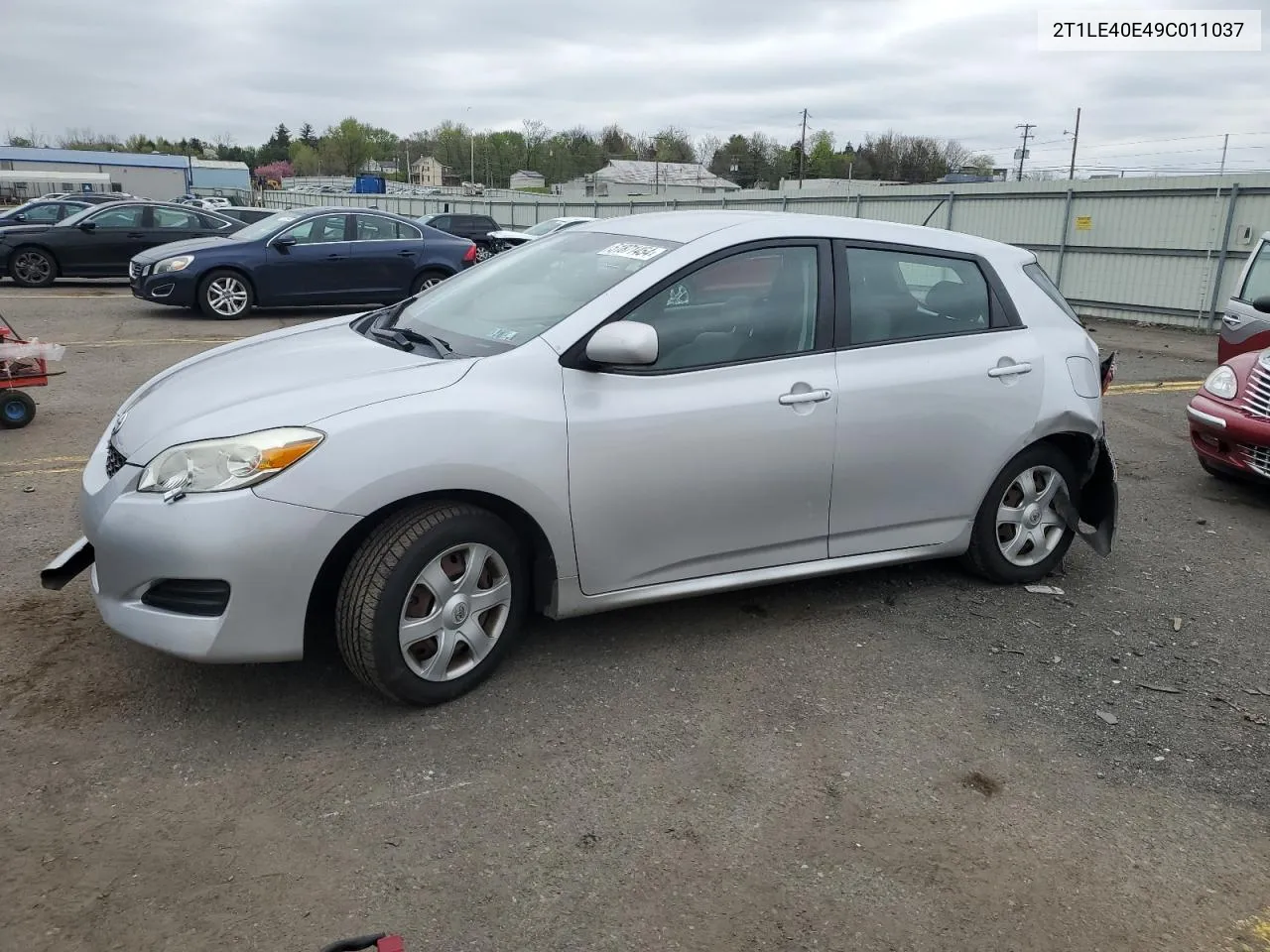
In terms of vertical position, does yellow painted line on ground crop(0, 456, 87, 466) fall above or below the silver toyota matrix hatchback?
below

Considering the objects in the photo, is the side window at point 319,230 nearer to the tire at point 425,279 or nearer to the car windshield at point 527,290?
the tire at point 425,279

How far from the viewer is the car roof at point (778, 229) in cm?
404

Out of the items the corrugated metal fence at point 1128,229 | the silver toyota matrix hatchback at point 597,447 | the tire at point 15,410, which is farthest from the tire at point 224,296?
the silver toyota matrix hatchback at point 597,447

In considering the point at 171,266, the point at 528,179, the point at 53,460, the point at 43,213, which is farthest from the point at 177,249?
the point at 528,179

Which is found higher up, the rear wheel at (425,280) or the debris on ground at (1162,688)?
the rear wheel at (425,280)

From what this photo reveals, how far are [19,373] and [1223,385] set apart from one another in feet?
26.7

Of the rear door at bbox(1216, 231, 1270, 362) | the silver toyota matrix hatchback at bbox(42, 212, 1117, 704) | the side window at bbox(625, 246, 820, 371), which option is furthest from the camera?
the rear door at bbox(1216, 231, 1270, 362)

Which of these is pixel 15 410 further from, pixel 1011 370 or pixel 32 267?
pixel 32 267

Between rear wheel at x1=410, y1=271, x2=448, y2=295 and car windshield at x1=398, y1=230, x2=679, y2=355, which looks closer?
car windshield at x1=398, y1=230, x2=679, y2=355

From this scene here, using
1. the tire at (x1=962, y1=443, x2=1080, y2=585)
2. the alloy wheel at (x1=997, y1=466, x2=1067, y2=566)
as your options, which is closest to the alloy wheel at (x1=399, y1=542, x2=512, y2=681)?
the tire at (x1=962, y1=443, x2=1080, y2=585)

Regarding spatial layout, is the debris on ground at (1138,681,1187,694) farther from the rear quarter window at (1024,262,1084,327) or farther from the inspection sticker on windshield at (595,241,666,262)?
the inspection sticker on windshield at (595,241,666,262)

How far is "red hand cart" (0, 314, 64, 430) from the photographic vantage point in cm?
693

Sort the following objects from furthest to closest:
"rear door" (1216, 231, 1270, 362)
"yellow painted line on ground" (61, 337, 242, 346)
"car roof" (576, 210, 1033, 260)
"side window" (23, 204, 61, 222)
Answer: "side window" (23, 204, 61, 222) → "yellow painted line on ground" (61, 337, 242, 346) → "rear door" (1216, 231, 1270, 362) → "car roof" (576, 210, 1033, 260)

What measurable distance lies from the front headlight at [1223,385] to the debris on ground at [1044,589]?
2482mm
